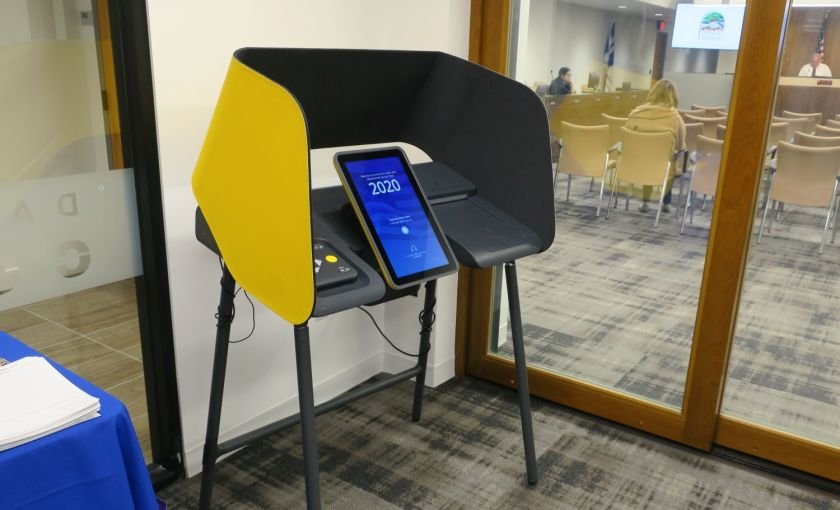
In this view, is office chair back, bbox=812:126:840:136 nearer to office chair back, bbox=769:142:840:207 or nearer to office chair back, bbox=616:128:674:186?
office chair back, bbox=769:142:840:207

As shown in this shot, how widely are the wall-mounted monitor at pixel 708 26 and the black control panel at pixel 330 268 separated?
1.42 m

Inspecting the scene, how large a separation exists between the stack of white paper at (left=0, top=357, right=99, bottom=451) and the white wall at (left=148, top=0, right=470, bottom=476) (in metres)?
0.83

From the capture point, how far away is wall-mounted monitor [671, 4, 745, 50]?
2.23 m

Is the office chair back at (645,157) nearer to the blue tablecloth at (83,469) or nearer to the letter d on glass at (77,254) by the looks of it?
the letter d on glass at (77,254)

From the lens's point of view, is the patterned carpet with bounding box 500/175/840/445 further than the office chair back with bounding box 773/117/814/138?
Yes

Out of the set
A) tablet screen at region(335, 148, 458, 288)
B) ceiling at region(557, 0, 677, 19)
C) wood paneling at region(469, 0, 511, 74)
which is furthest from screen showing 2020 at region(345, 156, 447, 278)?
ceiling at region(557, 0, 677, 19)

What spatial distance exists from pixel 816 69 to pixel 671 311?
0.97m

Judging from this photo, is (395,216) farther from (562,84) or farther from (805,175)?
(805,175)

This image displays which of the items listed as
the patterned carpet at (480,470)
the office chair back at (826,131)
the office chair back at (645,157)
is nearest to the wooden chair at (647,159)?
the office chair back at (645,157)

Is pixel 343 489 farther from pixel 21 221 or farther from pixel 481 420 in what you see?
pixel 21 221

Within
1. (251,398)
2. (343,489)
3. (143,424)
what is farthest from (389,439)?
(143,424)

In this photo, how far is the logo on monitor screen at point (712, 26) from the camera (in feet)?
7.39

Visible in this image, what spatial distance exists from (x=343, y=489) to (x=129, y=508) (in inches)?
42.7

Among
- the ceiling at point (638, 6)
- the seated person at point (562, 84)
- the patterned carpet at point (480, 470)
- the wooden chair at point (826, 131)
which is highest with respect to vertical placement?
the ceiling at point (638, 6)
